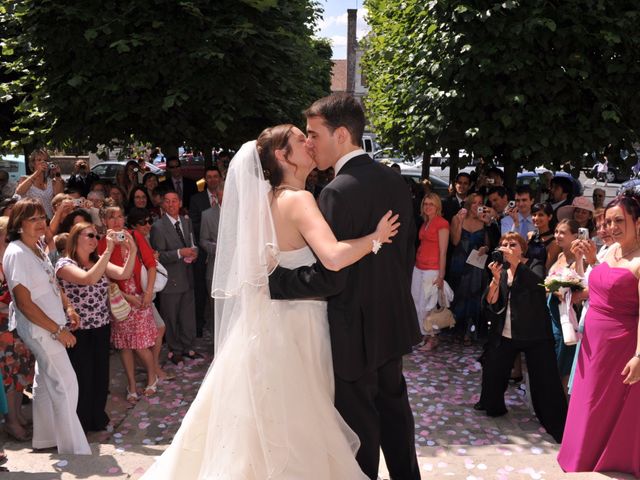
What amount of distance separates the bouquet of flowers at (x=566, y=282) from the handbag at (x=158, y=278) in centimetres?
367

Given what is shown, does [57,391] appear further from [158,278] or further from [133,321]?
[158,278]

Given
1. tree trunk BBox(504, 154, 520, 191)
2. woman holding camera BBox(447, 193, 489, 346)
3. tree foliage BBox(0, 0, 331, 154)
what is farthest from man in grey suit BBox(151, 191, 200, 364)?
tree trunk BBox(504, 154, 520, 191)

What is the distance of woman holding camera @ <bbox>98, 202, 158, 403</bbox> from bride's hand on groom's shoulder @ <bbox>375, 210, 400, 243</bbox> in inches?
137

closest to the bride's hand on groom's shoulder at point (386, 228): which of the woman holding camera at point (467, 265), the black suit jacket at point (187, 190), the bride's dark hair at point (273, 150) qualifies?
the bride's dark hair at point (273, 150)

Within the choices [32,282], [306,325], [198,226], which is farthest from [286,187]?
[198,226]

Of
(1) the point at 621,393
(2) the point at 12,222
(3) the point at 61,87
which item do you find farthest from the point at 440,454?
(3) the point at 61,87

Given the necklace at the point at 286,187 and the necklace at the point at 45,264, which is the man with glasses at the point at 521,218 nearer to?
the necklace at the point at 286,187

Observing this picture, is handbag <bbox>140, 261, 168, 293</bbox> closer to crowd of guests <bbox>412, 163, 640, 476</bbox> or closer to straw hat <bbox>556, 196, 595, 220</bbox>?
crowd of guests <bbox>412, 163, 640, 476</bbox>

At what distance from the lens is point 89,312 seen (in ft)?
18.3

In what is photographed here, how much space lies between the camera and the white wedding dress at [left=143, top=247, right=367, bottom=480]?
347cm

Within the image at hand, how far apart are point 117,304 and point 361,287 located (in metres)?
3.25

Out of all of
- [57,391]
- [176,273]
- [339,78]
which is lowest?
[57,391]

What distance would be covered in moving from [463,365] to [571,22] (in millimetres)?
4341

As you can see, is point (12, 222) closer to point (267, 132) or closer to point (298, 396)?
point (267, 132)
